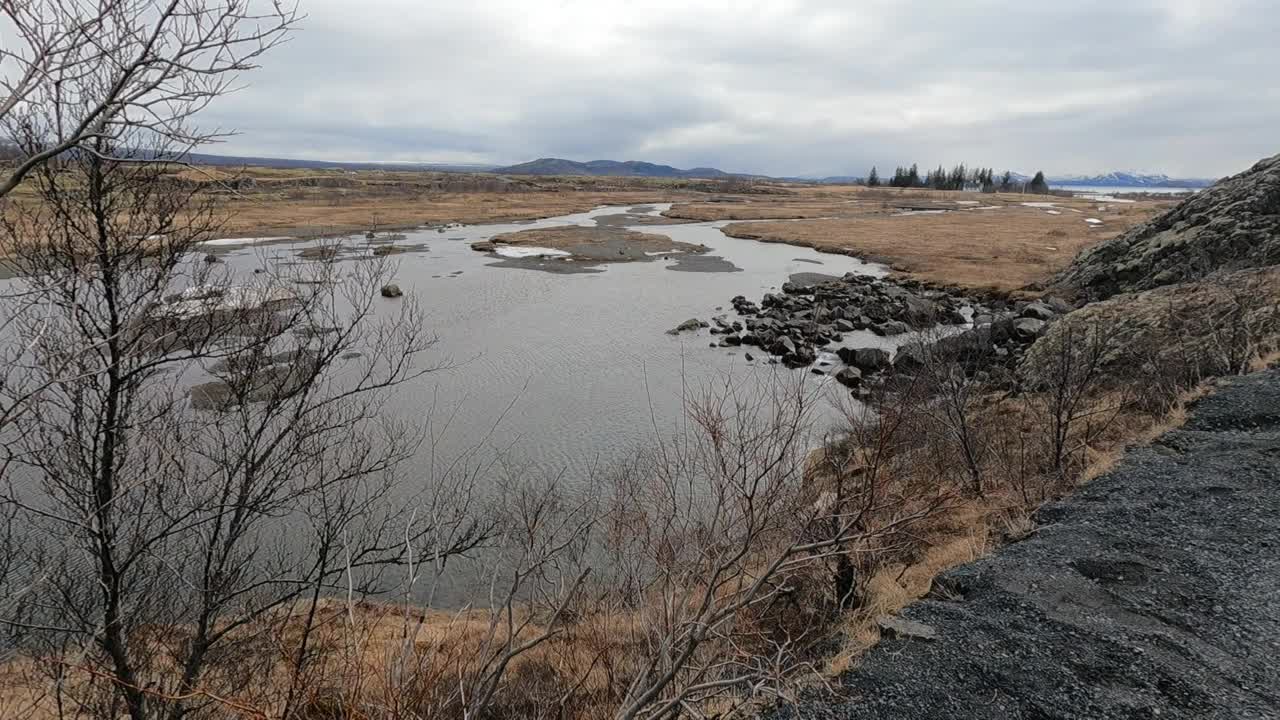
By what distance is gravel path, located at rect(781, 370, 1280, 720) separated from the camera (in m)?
5.09

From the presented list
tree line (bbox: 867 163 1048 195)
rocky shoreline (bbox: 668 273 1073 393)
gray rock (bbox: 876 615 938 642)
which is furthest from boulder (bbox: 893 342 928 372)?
tree line (bbox: 867 163 1048 195)

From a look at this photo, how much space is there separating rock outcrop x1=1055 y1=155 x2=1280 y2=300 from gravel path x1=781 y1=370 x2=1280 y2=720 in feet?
49.7

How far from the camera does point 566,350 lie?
1942 cm

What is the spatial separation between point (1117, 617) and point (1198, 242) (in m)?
21.6

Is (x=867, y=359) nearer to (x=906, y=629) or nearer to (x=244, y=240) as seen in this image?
(x=906, y=629)

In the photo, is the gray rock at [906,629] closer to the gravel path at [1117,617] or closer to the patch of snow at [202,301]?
the gravel path at [1117,617]

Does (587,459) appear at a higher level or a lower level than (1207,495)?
lower

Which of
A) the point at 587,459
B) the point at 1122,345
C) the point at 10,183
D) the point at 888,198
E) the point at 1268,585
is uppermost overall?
the point at 888,198

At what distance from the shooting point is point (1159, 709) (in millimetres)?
4852

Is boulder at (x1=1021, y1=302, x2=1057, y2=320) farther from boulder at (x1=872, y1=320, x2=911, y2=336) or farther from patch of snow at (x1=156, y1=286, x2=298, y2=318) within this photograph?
patch of snow at (x1=156, y1=286, x2=298, y2=318)

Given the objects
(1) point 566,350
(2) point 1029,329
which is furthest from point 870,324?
(1) point 566,350

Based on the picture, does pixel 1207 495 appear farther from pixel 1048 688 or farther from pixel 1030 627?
pixel 1048 688

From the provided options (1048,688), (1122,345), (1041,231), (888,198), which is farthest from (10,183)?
(888,198)

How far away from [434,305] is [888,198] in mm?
93192
